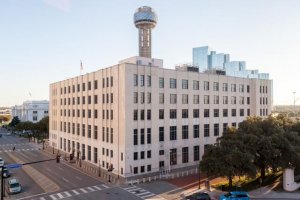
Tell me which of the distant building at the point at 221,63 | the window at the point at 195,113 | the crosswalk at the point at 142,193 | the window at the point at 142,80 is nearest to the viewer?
the crosswalk at the point at 142,193

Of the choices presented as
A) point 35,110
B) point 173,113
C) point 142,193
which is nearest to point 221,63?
point 173,113

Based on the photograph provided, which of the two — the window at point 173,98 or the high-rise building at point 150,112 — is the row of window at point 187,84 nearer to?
the high-rise building at point 150,112

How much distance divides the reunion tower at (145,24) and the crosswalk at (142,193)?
59.4 m

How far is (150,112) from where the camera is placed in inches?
2195

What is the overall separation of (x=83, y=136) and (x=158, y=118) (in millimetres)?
22114

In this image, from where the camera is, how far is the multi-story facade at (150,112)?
53.3 meters

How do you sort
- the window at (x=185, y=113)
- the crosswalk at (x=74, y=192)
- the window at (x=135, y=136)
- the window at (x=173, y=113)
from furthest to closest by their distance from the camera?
the window at (x=185, y=113) → the window at (x=173, y=113) → the window at (x=135, y=136) → the crosswalk at (x=74, y=192)

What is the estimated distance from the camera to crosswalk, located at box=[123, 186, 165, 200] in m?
39.9

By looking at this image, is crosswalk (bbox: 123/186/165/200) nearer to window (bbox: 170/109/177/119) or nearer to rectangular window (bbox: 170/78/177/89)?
window (bbox: 170/109/177/119)

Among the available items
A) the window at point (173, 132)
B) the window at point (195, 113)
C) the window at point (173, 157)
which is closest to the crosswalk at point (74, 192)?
the window at point (173, 157)

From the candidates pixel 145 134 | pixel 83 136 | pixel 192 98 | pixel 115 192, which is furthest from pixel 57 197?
pixel 192 98

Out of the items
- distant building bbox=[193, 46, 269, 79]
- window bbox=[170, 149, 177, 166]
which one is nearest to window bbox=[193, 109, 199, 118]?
window bbox=[170, 149, 177, 166]

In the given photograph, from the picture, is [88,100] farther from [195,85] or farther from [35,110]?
[35,110]

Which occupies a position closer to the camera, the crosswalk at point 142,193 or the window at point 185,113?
the crosswalk at point 142,193
